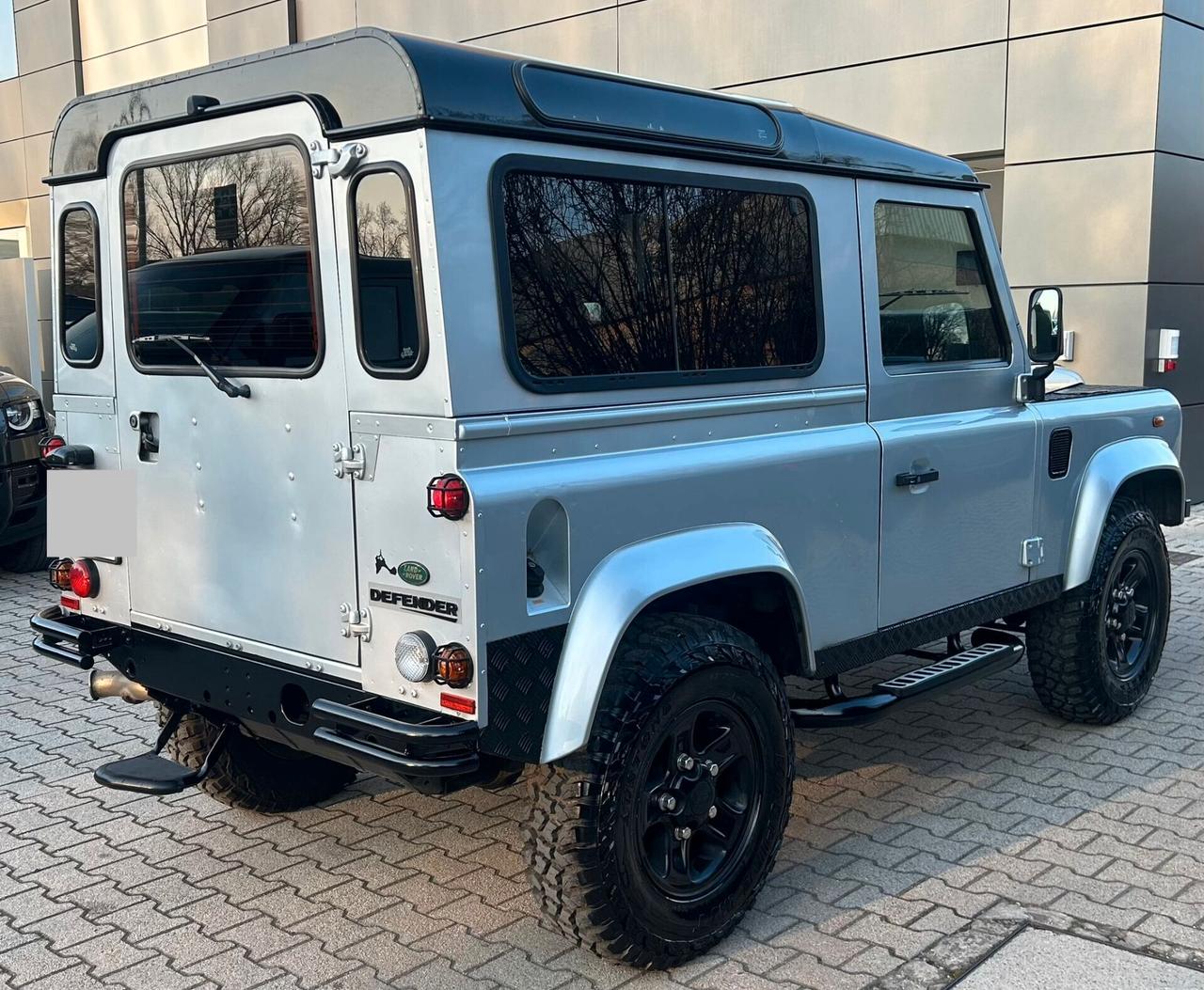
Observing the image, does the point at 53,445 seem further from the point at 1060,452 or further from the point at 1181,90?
the point at 1181,90

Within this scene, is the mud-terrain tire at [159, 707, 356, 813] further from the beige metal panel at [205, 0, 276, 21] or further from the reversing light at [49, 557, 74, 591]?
the beige metal panel at [205, 0, 276, 21]

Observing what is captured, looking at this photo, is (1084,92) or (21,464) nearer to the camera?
(21,464)

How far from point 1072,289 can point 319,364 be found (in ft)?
26.6

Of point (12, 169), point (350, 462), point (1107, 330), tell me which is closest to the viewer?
point (350, 462)

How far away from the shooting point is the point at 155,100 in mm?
3561

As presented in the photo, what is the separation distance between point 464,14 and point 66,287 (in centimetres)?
1031

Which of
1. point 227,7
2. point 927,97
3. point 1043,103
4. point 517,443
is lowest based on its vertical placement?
point 517,443

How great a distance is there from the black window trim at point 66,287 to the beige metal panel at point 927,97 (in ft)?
23.5

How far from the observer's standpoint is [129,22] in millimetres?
17844

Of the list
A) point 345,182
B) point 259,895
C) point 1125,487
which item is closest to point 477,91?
point 345,182

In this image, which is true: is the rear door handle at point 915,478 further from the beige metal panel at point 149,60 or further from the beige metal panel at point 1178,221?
the beige metal panel at point 149,60

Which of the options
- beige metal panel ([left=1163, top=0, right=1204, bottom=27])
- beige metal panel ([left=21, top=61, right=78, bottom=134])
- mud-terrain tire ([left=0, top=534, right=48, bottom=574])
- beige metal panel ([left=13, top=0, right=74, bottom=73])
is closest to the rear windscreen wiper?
mud-terrain tire ([left=0, top=534, right=48, bottom=574])

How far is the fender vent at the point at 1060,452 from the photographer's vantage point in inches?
187

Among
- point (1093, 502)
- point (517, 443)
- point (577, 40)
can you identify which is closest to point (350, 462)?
point (517, 443)
